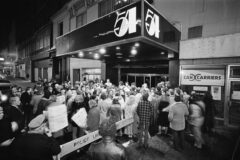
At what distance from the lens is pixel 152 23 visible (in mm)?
5582

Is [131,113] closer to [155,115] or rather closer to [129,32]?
[155,115]

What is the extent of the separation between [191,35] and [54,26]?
62.3 feet

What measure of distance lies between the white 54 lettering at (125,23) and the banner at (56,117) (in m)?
3.89

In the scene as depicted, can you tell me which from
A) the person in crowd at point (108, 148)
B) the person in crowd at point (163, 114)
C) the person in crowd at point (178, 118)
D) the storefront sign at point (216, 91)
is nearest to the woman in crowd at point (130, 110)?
the person in crowd at point (163, 114)

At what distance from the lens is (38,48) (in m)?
24.0

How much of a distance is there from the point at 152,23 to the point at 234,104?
20.0 feet

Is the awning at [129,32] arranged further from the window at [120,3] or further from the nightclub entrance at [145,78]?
the window at [120,3]

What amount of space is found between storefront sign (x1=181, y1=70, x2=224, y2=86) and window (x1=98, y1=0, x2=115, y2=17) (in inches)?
357

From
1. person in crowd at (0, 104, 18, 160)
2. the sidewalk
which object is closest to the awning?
the sidewalk

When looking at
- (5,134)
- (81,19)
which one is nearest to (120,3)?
(81,19)

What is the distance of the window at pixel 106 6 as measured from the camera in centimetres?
1253

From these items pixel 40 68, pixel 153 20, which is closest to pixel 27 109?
pixel 153 20

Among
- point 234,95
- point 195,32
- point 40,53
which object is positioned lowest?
point 234,95

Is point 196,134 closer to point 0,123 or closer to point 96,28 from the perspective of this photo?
point 0,123
